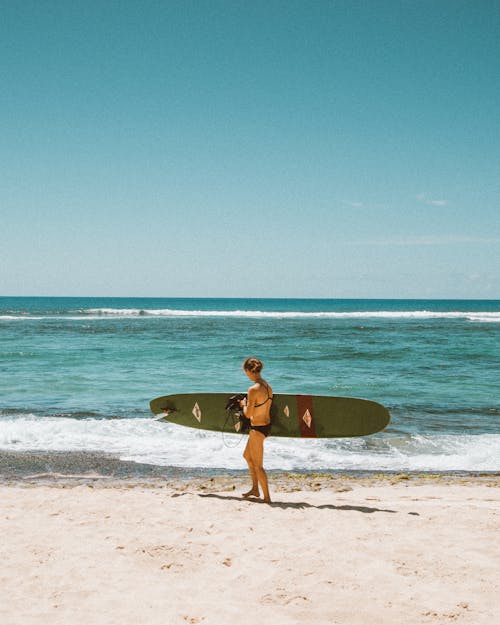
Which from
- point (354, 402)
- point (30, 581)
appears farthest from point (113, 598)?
point (354, 402)

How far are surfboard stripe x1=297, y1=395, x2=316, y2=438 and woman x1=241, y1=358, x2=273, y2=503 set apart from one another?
142 centimetres

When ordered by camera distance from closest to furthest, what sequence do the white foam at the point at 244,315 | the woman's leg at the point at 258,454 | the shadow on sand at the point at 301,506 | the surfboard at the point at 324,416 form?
the shadow on sand at the point at 301,506, the woman's leg at the point at 258,454, the surfboard at the point at 324,416, the white foam at the point at 244,315

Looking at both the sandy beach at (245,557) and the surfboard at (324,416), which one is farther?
the surfboard at (324,416)

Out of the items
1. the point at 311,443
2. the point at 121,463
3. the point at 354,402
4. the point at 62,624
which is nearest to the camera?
the point at 62,624

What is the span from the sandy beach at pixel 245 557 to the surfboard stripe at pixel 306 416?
3.20 ft

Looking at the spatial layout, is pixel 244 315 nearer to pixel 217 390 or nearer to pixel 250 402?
pixel 217 390

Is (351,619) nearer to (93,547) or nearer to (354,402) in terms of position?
(93,547)

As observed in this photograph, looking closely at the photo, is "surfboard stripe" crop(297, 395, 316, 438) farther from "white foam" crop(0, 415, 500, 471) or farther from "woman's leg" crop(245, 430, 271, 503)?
"woman's leg" crop(245, 430, 271, 503)

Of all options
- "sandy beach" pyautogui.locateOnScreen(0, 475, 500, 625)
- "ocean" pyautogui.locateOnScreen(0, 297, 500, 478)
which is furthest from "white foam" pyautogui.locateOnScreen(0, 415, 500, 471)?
"sandy beach" pyautogui.locateOnScreen(0, 475, 500, 625)

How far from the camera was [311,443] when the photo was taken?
999cm

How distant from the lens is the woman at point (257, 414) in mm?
6215

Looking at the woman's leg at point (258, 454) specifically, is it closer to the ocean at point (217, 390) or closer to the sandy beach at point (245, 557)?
the sandy beach at point (245, 557)

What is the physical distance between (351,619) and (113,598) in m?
1.75

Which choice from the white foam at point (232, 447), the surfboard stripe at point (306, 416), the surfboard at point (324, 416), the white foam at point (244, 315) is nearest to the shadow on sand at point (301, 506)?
the surfboard at point (324, 416)
